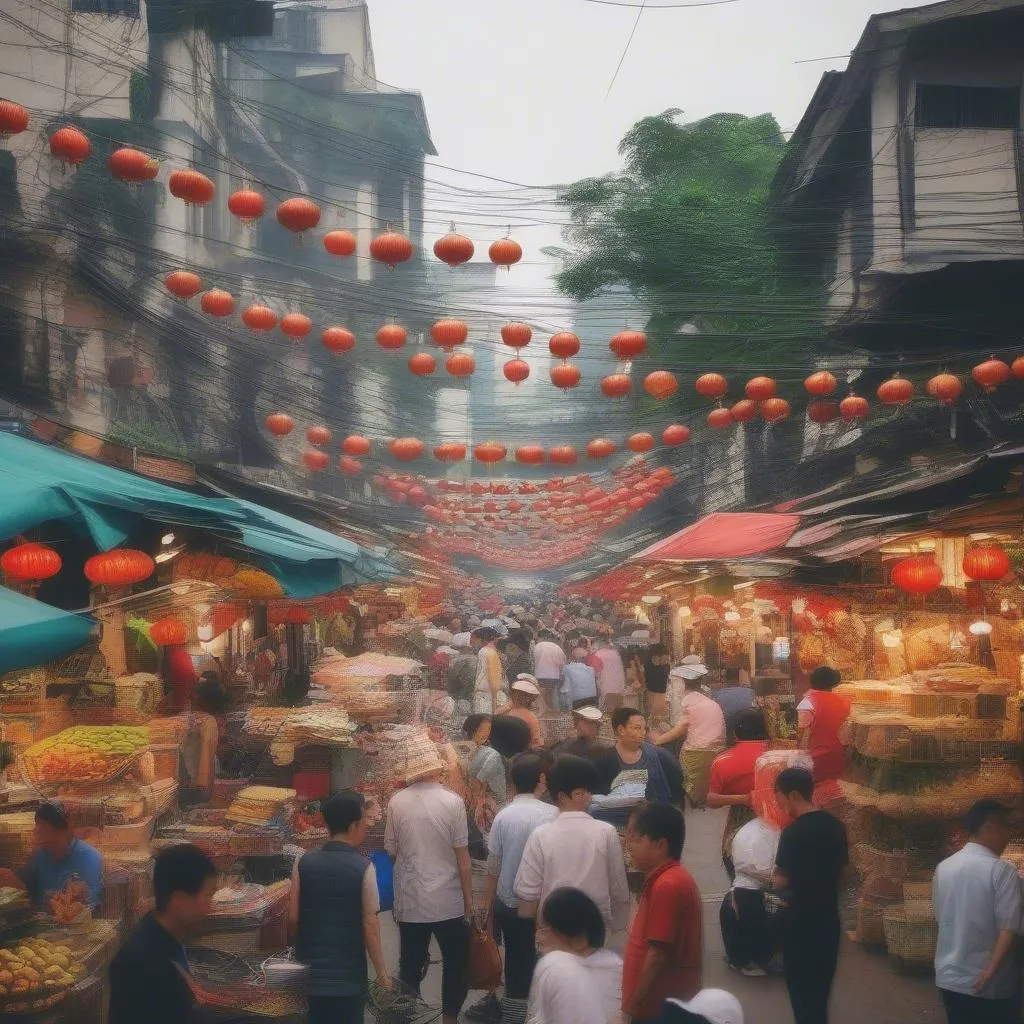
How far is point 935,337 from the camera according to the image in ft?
48.7

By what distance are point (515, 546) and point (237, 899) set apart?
29.1 meters

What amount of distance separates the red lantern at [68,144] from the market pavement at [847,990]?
6349mm

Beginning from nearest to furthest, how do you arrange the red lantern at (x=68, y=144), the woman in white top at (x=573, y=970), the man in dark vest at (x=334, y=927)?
1. the woman in white top at (x=573, y=970)
2. the man in dark vest at (x=334, y=927)
3. the red lantern at (x=68, y=144)

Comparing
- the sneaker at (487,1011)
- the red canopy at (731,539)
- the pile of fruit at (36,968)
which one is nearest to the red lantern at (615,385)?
the red canopy at (731,539)

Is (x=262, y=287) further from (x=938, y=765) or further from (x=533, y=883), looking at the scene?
(x=533, y=883)

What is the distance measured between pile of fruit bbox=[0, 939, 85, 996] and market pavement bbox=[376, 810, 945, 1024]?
207cm

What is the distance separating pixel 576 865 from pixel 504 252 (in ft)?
20.6

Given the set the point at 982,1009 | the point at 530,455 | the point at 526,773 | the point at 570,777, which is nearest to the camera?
the point at 982,1009

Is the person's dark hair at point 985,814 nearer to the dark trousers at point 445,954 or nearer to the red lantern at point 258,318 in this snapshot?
the dark trousers at point 445,954

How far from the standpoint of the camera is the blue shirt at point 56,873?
259 inches

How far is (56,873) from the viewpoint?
661 cm

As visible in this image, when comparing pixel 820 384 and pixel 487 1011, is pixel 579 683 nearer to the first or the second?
pixel 820 384

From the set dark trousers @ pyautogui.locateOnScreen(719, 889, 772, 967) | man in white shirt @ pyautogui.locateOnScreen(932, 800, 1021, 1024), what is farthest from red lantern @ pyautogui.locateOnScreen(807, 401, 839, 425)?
man in white shirt @ pyautogui.locateOnScreen(932, 800, 1021, 1024)

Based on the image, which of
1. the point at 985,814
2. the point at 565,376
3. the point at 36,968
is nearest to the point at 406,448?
the point at 565,376
